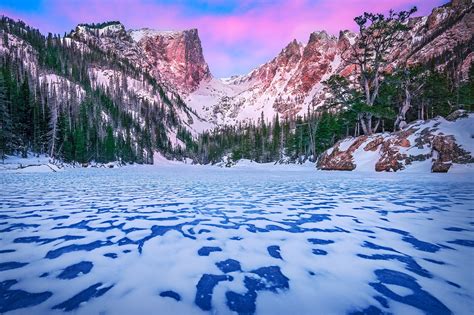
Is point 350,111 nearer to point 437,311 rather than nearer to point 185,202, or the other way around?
point 185,202

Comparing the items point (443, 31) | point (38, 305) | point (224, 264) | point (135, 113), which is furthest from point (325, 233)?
point (443, 31)

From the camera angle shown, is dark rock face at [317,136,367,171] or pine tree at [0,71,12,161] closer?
dark rock face at [317,136,367,171]

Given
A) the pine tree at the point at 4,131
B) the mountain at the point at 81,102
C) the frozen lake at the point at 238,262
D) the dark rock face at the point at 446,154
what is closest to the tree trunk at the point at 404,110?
the dark rock face at the point at 446,154

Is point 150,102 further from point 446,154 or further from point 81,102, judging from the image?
point 446,154

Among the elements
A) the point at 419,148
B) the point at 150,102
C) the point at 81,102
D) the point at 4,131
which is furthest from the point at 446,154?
the point at 150,102

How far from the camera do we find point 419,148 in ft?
78.0

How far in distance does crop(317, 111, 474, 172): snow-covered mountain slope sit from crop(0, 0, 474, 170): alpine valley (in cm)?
28

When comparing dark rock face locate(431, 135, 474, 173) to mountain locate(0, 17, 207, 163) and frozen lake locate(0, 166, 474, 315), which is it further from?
mountain locate(0, 17, 207, 163)

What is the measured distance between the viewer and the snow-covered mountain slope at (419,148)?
20797 mm

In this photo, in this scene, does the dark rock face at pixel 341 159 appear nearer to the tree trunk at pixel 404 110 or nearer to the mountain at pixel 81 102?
the tree trunk at pixel 404 110

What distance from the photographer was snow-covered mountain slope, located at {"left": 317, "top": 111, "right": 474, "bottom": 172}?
2080cm

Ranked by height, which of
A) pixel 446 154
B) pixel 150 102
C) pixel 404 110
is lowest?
pixel 446 154

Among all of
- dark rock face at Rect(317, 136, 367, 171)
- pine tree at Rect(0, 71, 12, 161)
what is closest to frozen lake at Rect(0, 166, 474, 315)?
dark rock face at Rect(317, 136, 367, 171)

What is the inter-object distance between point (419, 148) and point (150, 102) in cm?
15762
